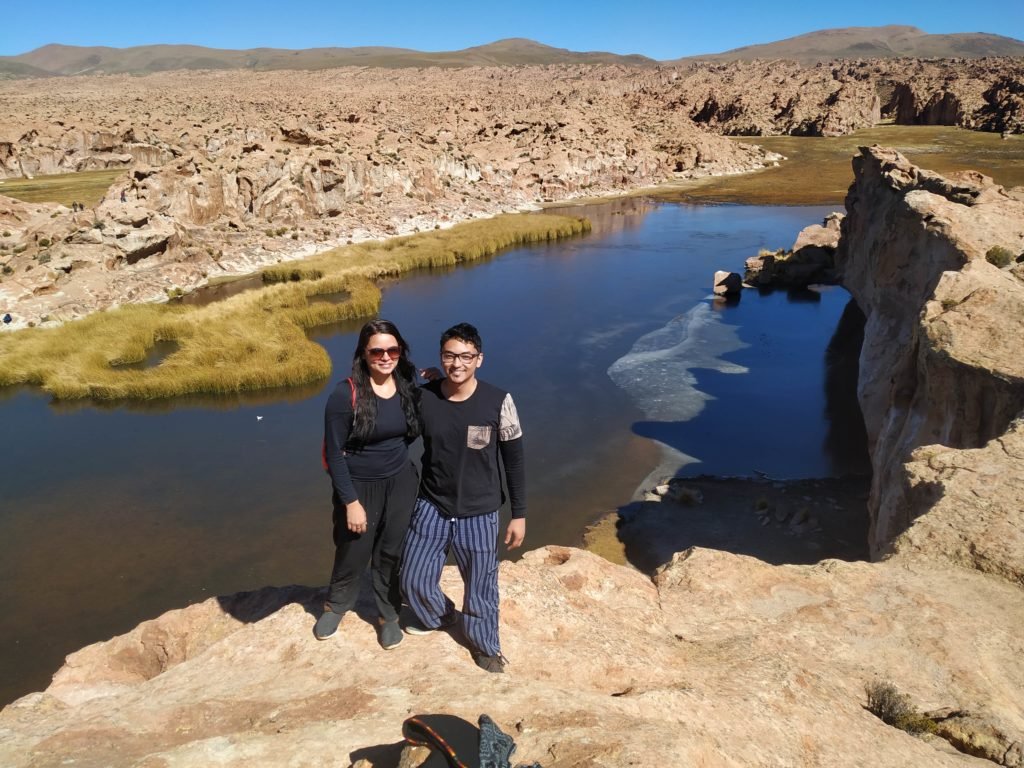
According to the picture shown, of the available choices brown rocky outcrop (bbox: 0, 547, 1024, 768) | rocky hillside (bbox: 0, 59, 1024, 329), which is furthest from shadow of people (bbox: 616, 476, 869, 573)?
rocky hillside (bbox: 0, 59, 1024, 329)

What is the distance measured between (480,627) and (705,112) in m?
107

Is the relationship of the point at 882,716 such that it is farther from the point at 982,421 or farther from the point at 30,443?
the point at 30,443

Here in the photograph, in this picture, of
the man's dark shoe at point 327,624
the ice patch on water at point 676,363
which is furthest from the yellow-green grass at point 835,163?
the man's dark shoe at point 327,624

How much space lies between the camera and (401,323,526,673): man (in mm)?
4508

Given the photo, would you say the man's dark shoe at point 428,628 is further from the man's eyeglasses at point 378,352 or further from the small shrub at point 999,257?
the small shrub at point 999,257

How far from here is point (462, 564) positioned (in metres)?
4.84

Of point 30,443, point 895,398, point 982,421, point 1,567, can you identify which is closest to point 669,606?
point 982,421

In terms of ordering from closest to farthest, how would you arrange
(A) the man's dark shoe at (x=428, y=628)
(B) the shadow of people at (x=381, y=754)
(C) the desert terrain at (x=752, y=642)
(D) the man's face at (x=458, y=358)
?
(B) the shadow of people at (x=381, y=754) → (C) the desert terrain at (x=752, y=642) → (D) the man's face at (x=458, y=358) → (A) the man's dark shoe at (x=428, y=628)

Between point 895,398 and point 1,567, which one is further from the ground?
point 895,398

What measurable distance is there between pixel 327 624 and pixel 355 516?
98cm

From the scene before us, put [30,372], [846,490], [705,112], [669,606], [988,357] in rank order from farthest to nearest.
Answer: [705,112] < [30,372] < [846,490] < [988,357] < [669,606]

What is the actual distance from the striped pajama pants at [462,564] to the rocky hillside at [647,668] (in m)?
0.25

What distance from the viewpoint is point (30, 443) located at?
53.0ft

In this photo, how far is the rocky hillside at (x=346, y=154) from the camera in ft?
96.7
